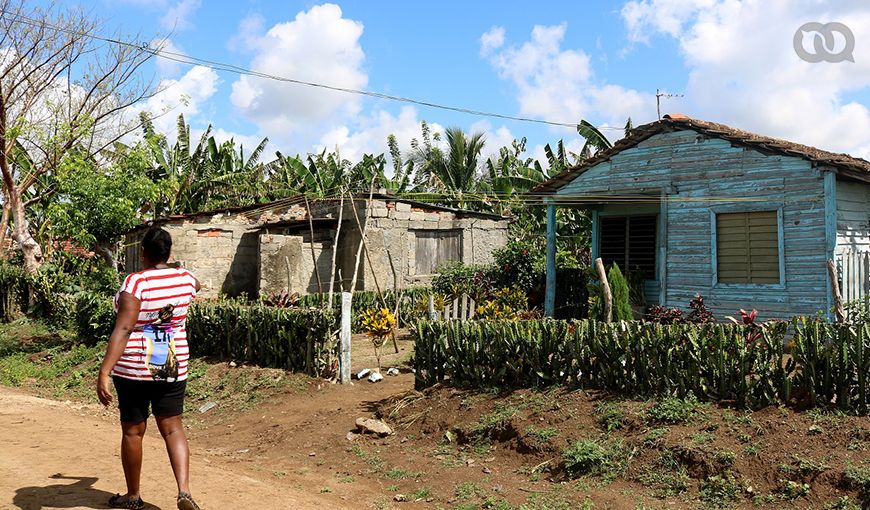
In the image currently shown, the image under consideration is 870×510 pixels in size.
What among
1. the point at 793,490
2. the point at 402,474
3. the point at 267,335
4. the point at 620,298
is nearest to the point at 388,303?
the point at 267,335

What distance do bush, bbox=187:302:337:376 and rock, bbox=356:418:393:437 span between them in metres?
2.13

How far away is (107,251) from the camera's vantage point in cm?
1545

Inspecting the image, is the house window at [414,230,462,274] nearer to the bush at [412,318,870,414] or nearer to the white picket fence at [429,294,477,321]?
the white picket fence at [429,294,477,321]

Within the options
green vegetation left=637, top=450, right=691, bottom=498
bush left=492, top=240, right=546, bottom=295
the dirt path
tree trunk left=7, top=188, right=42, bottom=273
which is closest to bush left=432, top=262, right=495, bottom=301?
bush left=492, top=240, right=546, bottom=295

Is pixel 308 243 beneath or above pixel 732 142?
beneath

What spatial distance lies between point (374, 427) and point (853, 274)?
7633mm

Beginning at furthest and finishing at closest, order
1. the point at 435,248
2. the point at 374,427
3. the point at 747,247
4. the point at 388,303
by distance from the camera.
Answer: the point at 435,248 < the point at 388,303 < the point at 747,247 < the point at 374,427

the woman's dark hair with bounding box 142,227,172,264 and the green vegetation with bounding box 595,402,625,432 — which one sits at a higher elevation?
the woman's dark hair with bounding box 142,227,172,264

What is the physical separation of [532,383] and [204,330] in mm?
6150

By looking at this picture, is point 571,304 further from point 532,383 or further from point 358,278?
point 532,383

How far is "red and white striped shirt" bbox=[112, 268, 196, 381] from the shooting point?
13.8 ft

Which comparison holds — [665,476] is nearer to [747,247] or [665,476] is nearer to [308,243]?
[747,247]

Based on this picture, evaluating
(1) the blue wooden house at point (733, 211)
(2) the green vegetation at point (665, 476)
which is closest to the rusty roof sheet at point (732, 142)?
(1) the blue wooden house at point (733, 211)

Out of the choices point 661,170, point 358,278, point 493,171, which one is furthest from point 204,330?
point 493,171
